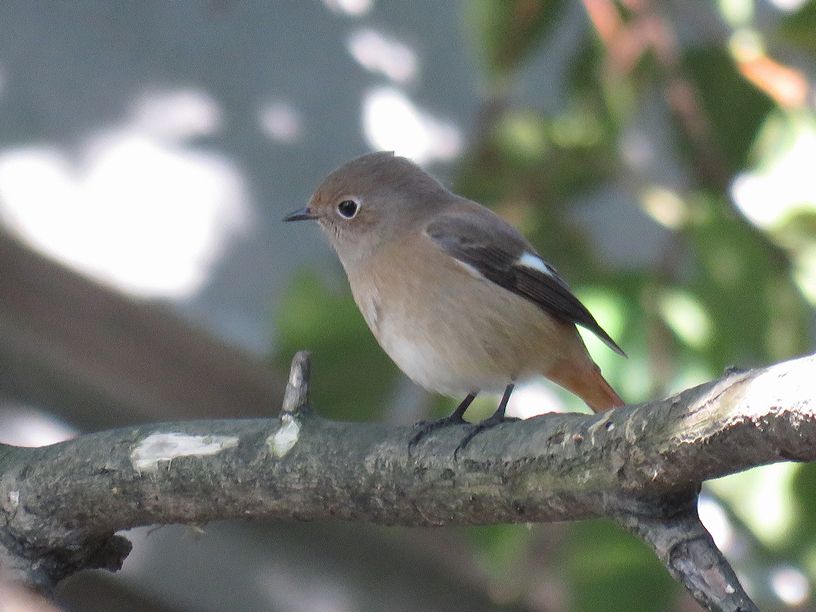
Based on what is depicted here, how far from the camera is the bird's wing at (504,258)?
127 inches

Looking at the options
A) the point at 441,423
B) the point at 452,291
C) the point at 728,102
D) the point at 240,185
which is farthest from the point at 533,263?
the point at 240,185

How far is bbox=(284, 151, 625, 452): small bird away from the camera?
120 inches

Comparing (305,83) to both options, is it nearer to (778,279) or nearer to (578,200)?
(578,200)

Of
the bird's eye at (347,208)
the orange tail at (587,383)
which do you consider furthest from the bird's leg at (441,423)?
the bird's eye at (347,208)

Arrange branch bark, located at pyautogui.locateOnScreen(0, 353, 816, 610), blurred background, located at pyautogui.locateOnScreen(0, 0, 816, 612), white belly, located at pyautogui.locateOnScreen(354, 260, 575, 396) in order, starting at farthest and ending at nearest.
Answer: blurred background, located at pyautogui.locateOnScreen(0, 0, 816, 612) < white belly, located at pyautogui.locateOnScreen(354, 260, 575, 396) < branch bark, located at pyautogui.locateOnScreen(0, 353, 816, 610)

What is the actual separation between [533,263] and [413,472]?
1.39 meters

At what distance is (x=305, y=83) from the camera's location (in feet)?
16.3

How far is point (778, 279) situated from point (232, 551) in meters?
2.73

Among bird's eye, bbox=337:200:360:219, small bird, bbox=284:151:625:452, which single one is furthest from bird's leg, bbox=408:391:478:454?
bird's eye, bbox=337:200:360:219

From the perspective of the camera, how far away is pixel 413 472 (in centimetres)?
213

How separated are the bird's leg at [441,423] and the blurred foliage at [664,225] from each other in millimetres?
345

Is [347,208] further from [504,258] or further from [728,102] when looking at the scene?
[728,102]

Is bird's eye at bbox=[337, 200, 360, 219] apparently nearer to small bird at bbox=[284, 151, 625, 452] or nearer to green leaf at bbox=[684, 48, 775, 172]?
small bird at bbox=[284, 151, 625, 452]

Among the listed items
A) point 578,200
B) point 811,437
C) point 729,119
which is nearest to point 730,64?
point 729,119
